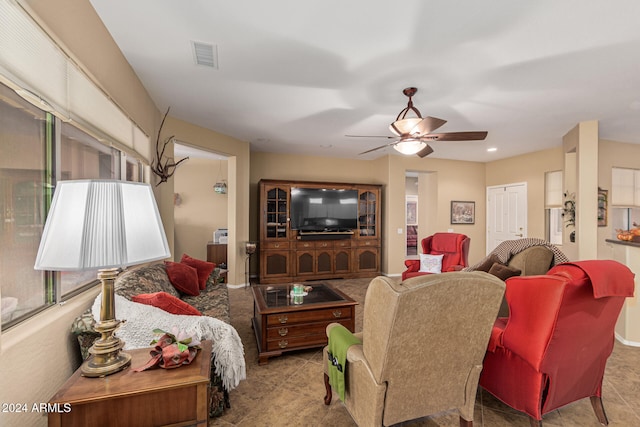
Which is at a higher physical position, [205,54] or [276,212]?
[205,54]

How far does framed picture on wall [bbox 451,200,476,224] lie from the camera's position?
22.2 ft

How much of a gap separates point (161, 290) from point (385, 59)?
2.81 metres

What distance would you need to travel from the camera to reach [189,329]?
1.65 meters

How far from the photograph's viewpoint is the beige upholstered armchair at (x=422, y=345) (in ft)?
4.22

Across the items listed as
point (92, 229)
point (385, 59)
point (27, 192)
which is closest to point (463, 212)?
point (385, 59)

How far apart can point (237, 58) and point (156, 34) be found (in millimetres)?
608

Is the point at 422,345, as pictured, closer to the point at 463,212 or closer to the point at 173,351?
the point at 173,351

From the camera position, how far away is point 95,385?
45.5 inches

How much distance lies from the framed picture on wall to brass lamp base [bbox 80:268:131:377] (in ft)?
22.5

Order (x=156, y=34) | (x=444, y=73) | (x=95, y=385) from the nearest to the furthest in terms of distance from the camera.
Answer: (x=95, y=385)
(x=156, y=34)
(x=444, y=73)

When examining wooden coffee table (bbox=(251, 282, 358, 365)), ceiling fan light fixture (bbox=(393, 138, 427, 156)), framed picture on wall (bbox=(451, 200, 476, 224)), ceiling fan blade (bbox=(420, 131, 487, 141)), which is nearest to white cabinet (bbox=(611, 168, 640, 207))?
framed picture on wall (bbox=(451, 200, 476, 224))

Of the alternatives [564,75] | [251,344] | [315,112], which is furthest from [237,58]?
[564,75]

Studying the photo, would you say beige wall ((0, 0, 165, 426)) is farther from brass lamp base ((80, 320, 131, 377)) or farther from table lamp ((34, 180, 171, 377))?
table lamp ((34, 180, 171, 377))

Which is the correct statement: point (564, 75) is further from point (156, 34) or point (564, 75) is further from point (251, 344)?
point (251, 344)
